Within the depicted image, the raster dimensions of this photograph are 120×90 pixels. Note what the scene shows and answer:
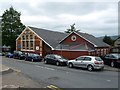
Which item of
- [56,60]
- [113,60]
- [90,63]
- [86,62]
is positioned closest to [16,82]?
[90,63]

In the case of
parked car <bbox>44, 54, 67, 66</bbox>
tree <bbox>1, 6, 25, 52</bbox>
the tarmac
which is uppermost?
tree <bbox>1, 6, 25, 52</bbox>

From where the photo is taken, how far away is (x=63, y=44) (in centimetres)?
3638

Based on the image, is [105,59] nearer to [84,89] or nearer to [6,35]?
[84,89]

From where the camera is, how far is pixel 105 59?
2392 cm

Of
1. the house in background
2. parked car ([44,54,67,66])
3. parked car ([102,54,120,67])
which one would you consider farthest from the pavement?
the house in background

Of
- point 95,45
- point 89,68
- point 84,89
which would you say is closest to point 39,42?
point 95,45

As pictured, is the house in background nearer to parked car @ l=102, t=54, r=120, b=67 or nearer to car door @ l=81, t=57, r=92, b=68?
parked car @ l=102, t=54, r=120, b=67

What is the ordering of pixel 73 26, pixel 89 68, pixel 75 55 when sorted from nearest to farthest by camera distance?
1. pixel 89 68
2. pixel 75 55
3. pixel 73 26

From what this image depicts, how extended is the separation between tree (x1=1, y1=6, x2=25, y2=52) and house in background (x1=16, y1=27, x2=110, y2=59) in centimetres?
902

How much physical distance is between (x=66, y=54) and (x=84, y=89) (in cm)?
2070

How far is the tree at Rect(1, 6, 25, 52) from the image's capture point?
52.8 m

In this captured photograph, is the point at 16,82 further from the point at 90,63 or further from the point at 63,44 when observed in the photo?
the point at 63,44

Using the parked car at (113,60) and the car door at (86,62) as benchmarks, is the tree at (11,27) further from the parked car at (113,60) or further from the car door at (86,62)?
the car door at (86,62)

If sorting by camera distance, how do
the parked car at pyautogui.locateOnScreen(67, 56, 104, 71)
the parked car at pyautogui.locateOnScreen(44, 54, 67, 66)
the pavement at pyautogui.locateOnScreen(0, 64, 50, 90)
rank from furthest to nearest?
the parked car at pyautogui.locateOnScreen(44, 54, 67, 66) → the parked car at pyautogui.locateOnScreen(67, 56, 104, 71) → the pavement at pyautogui.locateOnScreen(0, 64, 50, 90)
